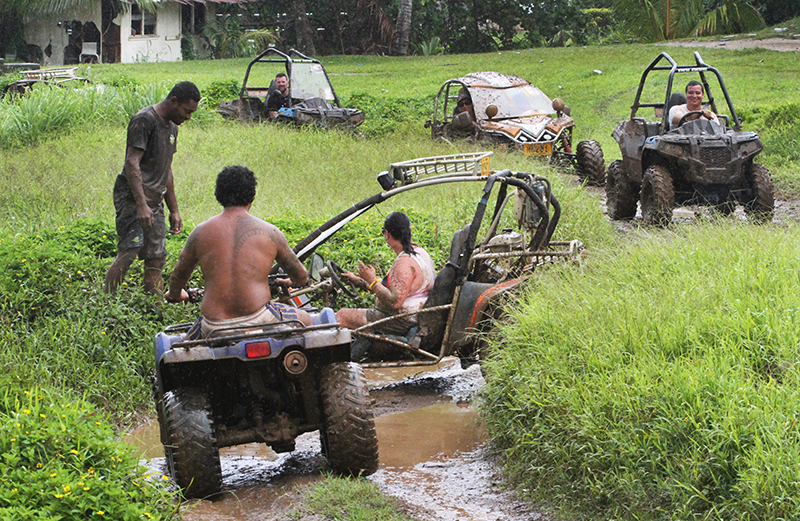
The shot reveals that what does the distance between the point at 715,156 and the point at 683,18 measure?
25212 mm

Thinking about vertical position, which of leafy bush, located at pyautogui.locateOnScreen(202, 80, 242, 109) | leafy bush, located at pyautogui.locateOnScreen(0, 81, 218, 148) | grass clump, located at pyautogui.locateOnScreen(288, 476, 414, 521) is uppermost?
leafy bush, located at pyautogui.locateOnScreen(202, 80, 242, 109)

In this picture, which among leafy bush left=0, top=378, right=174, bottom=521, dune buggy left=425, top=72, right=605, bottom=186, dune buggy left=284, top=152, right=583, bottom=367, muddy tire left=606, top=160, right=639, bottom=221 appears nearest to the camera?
leafy bush left=0, top=378, right=174, bottom=521

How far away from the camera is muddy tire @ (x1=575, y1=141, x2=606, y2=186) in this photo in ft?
45.3

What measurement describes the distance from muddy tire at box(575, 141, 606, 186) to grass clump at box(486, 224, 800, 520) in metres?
7.76

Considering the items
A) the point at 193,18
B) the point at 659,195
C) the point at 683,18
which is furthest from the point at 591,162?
the point at 193,18

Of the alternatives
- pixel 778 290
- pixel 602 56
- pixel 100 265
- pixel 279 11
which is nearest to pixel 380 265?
pixel 100 265

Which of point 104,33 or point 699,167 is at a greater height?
point 104,33

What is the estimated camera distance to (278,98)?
16.6 metres

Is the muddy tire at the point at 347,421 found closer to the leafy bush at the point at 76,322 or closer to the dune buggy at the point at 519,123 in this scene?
the leafy bush at the point at 76,322

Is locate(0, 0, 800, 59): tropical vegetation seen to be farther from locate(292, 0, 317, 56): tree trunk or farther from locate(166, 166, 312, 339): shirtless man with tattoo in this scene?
locate(166, 166, 312, 339): shirtless man with tattoo

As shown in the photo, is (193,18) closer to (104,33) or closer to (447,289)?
(104,33)

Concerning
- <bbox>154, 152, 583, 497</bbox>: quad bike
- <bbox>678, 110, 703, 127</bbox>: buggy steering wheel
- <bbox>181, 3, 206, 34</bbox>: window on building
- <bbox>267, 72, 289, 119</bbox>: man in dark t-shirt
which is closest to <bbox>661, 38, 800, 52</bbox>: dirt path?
<bbox>267, 72, 289, 119</bbox>: man in dark t-shirt

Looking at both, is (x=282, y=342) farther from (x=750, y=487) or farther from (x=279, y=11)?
(x=279, y=11)

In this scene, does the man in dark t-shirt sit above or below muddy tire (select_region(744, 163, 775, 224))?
above
